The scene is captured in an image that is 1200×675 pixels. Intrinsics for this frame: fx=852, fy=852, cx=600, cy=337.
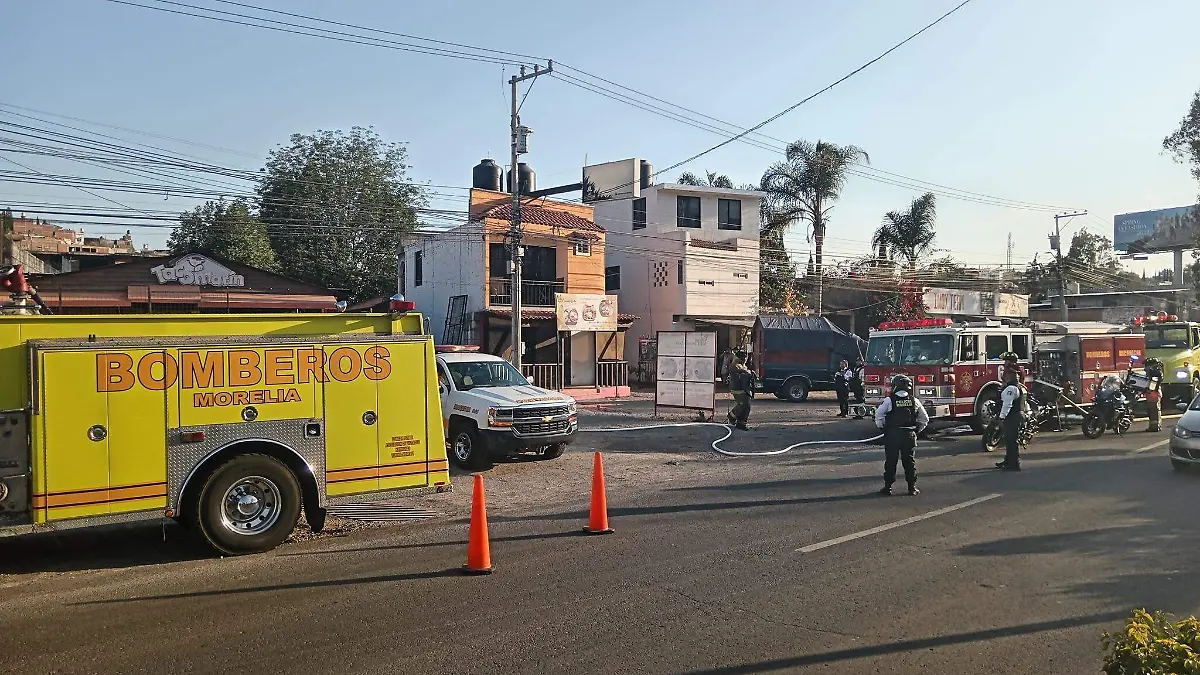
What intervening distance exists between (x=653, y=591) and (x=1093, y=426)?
15492mm

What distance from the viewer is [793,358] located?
101 ft

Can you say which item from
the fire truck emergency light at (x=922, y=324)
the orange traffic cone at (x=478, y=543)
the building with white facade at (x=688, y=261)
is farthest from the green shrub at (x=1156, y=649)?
the building with white facade at (x=688, y=261)

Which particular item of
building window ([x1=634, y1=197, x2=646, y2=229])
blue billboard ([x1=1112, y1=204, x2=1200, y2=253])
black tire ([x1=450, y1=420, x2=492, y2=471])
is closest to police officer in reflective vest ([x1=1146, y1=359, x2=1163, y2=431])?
black tire ([x1=450, y1=420, x2=492, y2=471])

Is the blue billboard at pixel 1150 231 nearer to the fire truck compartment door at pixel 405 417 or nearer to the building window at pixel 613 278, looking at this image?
the building window at pixel 613 278

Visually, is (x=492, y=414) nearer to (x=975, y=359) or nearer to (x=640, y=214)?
(x=975, y=359)

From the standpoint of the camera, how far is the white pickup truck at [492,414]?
13992 mm

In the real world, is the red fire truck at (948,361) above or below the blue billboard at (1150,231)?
below

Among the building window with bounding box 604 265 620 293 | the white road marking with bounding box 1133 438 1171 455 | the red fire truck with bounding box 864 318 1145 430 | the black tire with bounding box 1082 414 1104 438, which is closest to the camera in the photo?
the white road marking with bounding box 1133 438 1171 455

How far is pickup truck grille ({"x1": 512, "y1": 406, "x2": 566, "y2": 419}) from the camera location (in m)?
14.1

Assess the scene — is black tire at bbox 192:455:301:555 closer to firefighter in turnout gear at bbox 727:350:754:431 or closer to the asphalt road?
the asphalt road

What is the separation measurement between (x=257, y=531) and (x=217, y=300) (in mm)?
14862

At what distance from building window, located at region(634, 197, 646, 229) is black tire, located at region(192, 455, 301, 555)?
3369 centimetres

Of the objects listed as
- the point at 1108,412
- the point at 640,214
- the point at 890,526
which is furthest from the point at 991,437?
the point at 640,214

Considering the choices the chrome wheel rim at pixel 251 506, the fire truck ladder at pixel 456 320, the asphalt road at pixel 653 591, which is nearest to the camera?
the asphalt road at pixel 653 591
